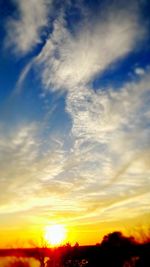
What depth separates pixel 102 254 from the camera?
46.0m

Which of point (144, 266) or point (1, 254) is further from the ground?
point (1, 254)

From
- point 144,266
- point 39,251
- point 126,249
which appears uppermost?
point 39,251

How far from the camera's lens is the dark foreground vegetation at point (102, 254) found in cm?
4105

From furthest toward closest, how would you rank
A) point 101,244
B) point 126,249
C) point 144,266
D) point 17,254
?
point 17,254
point 101,244
point 126,249
point 144,266

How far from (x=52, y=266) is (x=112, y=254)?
13596mm

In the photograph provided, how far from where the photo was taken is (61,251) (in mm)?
56625

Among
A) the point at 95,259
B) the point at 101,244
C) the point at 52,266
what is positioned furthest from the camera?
the point at 52,266

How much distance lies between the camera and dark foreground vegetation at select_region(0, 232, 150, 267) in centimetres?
4105

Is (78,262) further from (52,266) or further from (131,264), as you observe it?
(131,264)

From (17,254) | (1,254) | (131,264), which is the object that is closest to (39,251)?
(17,254)

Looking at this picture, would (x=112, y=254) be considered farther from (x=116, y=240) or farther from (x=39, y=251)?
(x=39, y=251)

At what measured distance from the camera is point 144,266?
129ft

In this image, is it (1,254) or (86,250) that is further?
(1,254)

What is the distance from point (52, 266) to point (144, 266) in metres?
19.8
